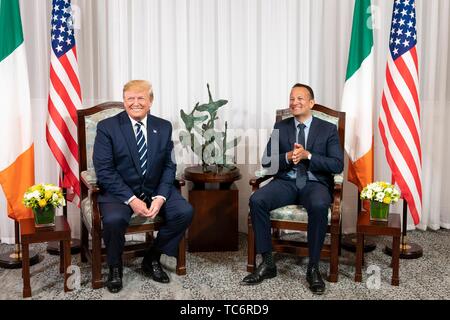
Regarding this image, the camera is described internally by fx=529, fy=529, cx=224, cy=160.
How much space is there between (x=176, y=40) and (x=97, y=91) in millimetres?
794

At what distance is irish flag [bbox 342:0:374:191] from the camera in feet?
13.6

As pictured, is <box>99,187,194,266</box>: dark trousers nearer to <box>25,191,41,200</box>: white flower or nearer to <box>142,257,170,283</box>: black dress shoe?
<box>142,257,170,283</box>: black dress shoe

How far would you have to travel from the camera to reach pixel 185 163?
462cm

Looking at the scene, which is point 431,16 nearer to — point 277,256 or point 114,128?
point 277,256

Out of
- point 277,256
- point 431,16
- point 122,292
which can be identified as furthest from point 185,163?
point 431,16

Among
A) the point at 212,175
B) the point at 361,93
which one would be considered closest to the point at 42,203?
the point at 212,175

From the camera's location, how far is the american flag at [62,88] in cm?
394

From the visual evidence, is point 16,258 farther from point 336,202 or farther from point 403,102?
point 403,102

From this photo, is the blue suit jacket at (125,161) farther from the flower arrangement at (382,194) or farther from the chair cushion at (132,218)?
the flower arrangement at (382,194)

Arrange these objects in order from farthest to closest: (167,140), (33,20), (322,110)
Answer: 1. (33,20)
2. (322,110)
3. (167,140)

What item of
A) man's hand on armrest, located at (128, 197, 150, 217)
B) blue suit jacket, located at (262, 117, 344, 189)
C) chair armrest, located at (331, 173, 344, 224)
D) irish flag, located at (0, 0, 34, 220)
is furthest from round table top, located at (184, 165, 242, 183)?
irish flag, located at (0, 0, 34, 220)

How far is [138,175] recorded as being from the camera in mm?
3535

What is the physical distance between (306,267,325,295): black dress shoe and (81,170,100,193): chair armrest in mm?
1481

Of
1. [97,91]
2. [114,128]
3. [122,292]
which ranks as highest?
[97,91]
